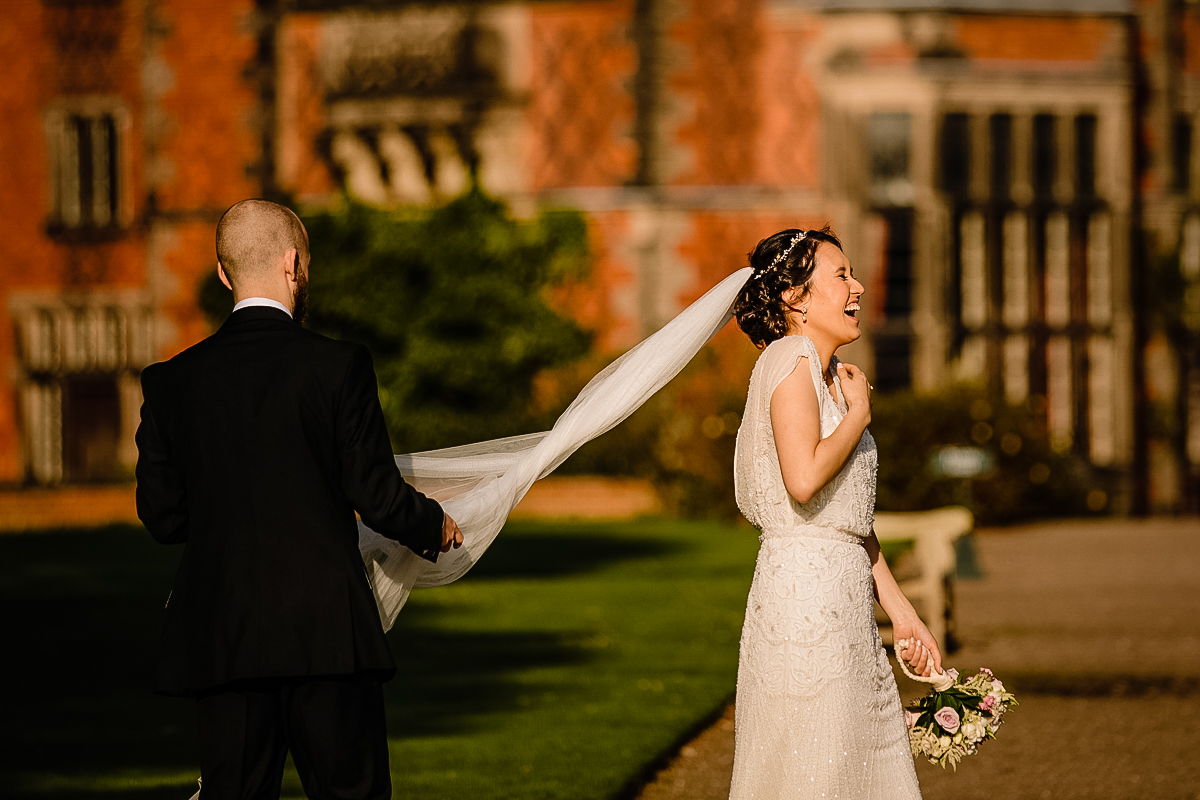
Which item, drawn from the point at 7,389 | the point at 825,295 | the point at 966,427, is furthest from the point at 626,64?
the point at 825,295

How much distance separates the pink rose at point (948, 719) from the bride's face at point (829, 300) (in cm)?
102

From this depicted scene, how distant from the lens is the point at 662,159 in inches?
834

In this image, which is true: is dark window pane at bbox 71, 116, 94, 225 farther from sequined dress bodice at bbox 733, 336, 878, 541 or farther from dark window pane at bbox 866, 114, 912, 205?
sequined dress bodice at bbox 733, 336, 878, 541

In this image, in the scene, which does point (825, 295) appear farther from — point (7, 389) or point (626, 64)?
point (7, 389)

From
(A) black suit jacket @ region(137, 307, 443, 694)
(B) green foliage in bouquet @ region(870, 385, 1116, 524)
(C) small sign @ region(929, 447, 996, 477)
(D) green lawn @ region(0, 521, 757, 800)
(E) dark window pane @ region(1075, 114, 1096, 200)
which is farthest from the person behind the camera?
(E) dark window pane @ region(1075, 114, 1096, 200)

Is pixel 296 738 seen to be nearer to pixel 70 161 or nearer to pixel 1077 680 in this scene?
pixel 1077 680

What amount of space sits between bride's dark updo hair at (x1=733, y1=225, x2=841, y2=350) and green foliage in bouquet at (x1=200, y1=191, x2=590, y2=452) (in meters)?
16.0

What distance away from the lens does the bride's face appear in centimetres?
416

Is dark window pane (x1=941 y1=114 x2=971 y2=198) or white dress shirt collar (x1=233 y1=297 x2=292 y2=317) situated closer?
white dress shirt collar (x1=233 y1=297 x2=292 y2=317)

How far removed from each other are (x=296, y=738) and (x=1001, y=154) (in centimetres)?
1814

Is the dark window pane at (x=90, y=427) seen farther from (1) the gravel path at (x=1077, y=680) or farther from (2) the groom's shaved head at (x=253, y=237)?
(2) the groom's shaved head at (x=253, y=237)

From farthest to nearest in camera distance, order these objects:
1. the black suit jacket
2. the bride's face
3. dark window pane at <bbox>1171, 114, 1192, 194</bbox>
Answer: dark window pane at <bbox>1171, 114, 1192, 194</bbox>, the bride's face, the black suit jacket

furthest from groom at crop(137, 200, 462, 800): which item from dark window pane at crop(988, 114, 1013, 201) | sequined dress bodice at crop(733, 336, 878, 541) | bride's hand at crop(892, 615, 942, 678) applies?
dark window pane at crop(988, 114, 1013, 201)

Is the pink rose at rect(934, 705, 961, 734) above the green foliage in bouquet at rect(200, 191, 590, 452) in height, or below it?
below
